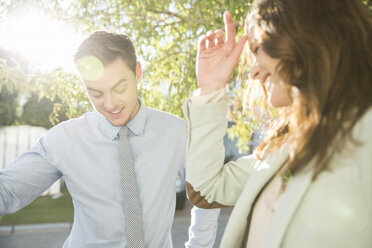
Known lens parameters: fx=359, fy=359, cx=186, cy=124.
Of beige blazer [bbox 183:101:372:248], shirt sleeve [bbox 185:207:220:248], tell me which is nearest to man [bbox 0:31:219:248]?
shirt sleeve [bbox 185:207:220:248]

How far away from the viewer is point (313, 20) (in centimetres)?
99

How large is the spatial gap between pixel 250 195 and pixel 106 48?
127 centimetres

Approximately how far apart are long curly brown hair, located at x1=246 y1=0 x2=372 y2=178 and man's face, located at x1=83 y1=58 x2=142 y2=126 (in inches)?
43.8

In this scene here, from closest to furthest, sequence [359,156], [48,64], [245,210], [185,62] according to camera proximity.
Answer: [359,156]
[245,210]
[48,64]
[185,62]

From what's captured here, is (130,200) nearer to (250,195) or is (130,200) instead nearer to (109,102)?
(109,102)

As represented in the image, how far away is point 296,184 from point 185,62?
Result: 3.99 meters

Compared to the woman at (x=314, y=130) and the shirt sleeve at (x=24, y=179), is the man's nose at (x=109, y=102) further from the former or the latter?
the woman at (x=314, y=130)

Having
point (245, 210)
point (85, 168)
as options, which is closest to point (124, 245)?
point (85, 168)

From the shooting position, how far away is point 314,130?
98cm

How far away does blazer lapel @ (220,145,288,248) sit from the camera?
1125mm

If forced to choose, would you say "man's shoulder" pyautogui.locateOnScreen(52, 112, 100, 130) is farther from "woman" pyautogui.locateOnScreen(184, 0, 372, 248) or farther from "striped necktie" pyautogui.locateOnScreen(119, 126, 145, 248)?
"woman" pyautogui.locateOnScreen(184, 0, 372, 248)

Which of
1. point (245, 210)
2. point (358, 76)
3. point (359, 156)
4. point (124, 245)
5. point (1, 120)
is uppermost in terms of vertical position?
point (358, 76)

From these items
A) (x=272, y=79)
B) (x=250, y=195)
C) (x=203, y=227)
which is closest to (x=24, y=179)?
(x=203, y=227)

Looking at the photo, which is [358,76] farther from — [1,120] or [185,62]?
[1,120]
